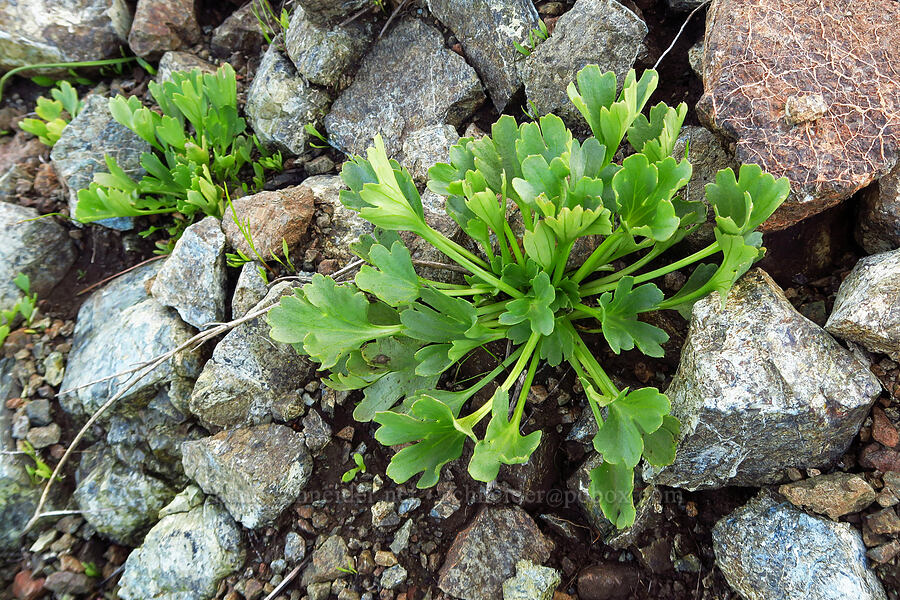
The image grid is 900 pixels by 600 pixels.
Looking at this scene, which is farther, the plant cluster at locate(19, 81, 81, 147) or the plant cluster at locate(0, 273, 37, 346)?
the plant cluster at locate(19, 81, 81, 147)

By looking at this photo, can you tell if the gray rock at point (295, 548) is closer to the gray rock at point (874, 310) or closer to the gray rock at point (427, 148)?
the gray rock at point (427, 148)

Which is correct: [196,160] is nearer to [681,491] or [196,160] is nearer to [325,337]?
[325,337]

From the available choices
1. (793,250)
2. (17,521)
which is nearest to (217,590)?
(17,521)

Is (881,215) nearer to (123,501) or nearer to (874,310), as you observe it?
(874,310)

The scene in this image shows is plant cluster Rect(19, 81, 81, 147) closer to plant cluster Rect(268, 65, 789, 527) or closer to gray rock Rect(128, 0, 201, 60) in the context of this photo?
gray rock Rect(128, 0, 201, 60)

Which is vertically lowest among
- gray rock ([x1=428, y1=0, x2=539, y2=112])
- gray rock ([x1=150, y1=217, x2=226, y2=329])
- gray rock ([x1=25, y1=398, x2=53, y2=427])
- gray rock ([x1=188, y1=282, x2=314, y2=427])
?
gray rock ([x1=25, y1=398, x2=53, y2=427])

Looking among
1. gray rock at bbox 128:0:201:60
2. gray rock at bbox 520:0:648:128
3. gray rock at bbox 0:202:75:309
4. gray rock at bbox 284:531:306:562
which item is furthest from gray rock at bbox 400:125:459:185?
gray rock at bbox 0:202:75:309

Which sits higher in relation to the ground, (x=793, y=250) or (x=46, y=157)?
(x=793, y=250)
